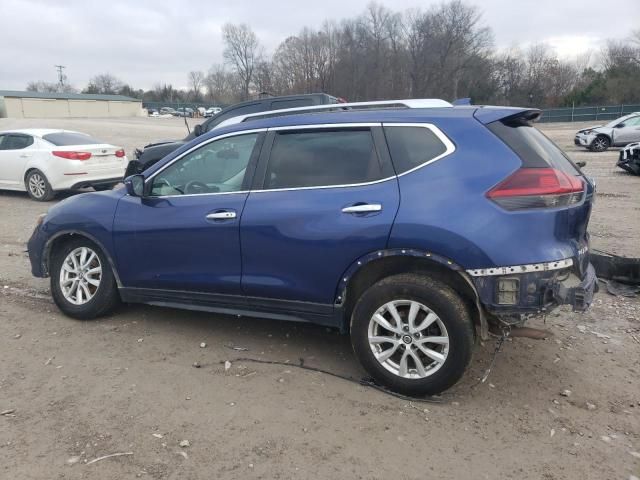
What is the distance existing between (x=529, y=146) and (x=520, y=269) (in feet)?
2.62

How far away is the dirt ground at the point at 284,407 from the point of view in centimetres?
277

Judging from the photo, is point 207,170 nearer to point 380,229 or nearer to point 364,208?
point 364,208

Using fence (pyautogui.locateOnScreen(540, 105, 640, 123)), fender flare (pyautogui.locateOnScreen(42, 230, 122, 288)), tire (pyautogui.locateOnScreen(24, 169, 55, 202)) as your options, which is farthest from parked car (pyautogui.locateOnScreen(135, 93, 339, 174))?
fence (pyautogui.locateOnScreen(540, 105, 640, 123))

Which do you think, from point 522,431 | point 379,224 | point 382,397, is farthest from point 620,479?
point 379,224

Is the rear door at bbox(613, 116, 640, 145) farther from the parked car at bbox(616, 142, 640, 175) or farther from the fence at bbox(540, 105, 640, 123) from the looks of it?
the fence at bbox(540, 105, 640, 123)

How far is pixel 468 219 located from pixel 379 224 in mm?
541

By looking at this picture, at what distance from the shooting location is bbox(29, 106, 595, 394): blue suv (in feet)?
10.3

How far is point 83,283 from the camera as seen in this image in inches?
182

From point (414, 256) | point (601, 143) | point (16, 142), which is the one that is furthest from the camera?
point (601, 143)

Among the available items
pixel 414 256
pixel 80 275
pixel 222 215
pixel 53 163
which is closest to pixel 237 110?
pixel 53 163

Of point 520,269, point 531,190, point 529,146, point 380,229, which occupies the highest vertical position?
point 529,146

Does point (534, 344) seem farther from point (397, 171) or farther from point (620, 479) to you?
point (397, 171)

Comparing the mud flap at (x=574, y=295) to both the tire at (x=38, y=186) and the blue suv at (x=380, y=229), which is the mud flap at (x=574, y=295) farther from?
the tire at (x=38, y=186)

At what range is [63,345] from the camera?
4.20 m
